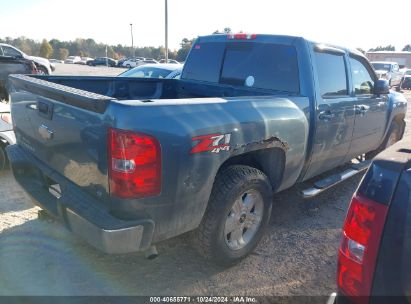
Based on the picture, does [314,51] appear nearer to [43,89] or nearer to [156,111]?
[156,111]

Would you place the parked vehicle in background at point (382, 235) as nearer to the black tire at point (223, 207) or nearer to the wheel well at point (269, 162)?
the black tire at point (223, 207)

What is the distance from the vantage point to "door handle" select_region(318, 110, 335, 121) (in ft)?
12.2

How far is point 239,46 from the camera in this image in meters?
4.27

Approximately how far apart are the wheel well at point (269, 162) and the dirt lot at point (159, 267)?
27.5 inches

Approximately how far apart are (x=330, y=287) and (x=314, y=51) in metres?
2.31

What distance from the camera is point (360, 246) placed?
1639 millimetres

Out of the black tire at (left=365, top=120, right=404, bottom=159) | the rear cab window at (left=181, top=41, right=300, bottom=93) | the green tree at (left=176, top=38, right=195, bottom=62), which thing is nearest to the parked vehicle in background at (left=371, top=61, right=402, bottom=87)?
the black tire at (left=365, top=120, right=404, bottom=159)

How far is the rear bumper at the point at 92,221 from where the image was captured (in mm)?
2271

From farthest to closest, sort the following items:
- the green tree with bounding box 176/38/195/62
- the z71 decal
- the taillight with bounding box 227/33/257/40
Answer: the green tree with bounding box 176/38/195/62 → the taillight with bounding box 227/33/257/40 → the z71 decal

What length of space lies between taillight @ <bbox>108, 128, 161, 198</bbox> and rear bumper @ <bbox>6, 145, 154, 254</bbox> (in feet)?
0.62

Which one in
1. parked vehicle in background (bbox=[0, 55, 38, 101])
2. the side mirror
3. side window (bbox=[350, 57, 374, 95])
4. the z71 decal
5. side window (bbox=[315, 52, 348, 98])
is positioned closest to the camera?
the z71 decal

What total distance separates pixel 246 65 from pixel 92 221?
2.62 meters

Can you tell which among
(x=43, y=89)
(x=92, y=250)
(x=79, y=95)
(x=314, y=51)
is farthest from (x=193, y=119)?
(x=314, y=51)

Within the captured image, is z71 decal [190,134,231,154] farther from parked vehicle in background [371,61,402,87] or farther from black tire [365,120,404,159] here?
parked vehicle in background [371,61,402,87]
